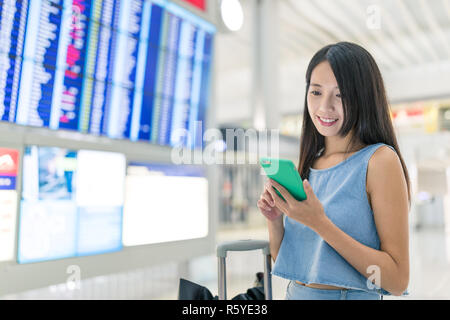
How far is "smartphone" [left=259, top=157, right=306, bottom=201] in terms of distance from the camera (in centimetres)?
71

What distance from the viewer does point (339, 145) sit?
940 mm

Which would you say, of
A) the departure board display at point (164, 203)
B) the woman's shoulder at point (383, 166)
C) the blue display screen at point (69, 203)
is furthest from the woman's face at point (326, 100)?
the departure board display at point (164, 203)

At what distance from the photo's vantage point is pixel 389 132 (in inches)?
33.7

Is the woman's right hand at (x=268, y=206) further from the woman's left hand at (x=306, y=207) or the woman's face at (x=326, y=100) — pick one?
the woman's face at (x=326, y=100)

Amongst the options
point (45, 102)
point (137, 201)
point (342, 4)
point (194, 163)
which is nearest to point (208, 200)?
point (194, 163)

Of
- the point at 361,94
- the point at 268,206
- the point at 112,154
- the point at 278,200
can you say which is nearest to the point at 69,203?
the point at 112,154

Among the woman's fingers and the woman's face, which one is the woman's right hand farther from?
the woman's face

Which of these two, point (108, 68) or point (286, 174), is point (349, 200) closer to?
point (286, 174)

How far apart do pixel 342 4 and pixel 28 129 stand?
17.5 ft

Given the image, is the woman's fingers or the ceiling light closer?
the woman's fingers

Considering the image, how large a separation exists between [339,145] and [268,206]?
0.23 metres

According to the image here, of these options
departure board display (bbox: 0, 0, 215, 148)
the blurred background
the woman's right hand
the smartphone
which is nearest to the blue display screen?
the blurred background

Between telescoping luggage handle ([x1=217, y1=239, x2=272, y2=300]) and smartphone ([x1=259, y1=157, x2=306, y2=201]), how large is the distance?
0.33 m
